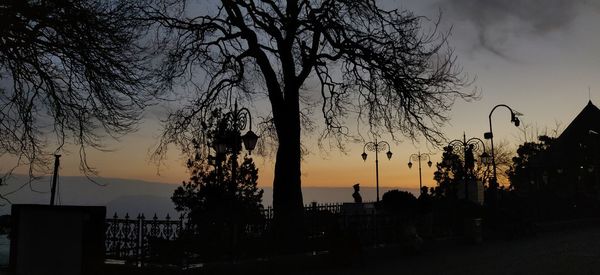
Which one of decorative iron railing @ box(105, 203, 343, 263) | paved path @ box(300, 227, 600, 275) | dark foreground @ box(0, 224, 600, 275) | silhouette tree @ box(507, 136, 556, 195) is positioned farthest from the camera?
silhouette tree @ box(507, 136, 556, 195)

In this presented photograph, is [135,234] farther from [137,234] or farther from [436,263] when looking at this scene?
[436,263]

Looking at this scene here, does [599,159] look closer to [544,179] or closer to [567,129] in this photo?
[544,179]

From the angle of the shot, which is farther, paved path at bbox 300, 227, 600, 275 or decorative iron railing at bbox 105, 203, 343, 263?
paved path at bbox 300, 227, 600, 275

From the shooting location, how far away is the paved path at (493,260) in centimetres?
1395

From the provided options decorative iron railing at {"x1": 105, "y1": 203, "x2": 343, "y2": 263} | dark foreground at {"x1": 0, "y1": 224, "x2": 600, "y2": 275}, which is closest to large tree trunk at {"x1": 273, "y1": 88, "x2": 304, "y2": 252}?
dark foreground at {"x1": 0, "y1": 224, "x2": 600, "y2": 275}

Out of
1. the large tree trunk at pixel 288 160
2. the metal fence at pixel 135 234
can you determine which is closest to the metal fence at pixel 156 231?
the metal fence at pixel 135 234

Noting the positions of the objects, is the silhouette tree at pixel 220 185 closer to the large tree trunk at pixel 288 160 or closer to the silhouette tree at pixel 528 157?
the large tree trunk at pixel 288 160

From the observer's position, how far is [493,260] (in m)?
16.1

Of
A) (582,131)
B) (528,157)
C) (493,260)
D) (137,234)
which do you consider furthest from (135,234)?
(582,131)

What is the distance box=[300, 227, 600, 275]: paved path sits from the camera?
14.0 meters

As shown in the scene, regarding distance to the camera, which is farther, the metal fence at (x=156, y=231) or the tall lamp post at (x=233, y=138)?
the tall lamp post at (x=233, y=138)

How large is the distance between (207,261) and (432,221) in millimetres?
10968

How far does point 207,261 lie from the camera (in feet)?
41.8

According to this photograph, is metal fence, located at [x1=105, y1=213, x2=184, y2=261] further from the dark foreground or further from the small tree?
the small tree
